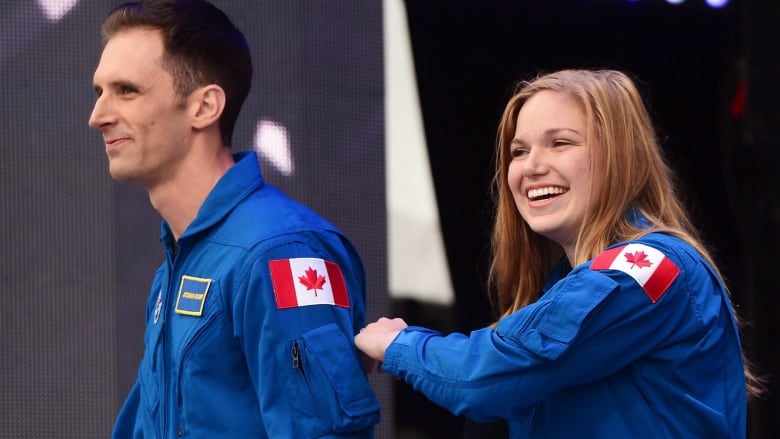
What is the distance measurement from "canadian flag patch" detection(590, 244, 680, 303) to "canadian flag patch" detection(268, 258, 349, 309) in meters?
0.42

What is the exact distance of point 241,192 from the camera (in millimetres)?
2006

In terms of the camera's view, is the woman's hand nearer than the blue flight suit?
No

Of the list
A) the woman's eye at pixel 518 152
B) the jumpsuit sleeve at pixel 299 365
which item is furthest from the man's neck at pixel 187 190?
the woman's eye at pixel 518 152

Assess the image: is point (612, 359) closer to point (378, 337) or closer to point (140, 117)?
point (378, 337)

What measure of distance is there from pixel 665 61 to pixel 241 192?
206 cm

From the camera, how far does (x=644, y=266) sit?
167cm

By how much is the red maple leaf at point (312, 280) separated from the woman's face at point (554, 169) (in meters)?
0.33

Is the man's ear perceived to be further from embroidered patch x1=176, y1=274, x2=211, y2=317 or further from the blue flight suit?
the blue flight suit

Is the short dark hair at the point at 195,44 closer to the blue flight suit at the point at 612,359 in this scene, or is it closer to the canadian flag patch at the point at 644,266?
the blue flight suit at the point at 612,359

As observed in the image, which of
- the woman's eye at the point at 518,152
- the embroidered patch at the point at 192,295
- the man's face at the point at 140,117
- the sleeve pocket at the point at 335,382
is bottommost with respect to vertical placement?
the sleeve pocket at the point at 335,382

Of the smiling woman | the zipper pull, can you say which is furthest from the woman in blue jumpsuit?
the smiling woman

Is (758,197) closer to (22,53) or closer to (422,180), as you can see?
(422,180)

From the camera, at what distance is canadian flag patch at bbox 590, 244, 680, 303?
1664 mm

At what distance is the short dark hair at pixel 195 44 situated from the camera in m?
2.07
